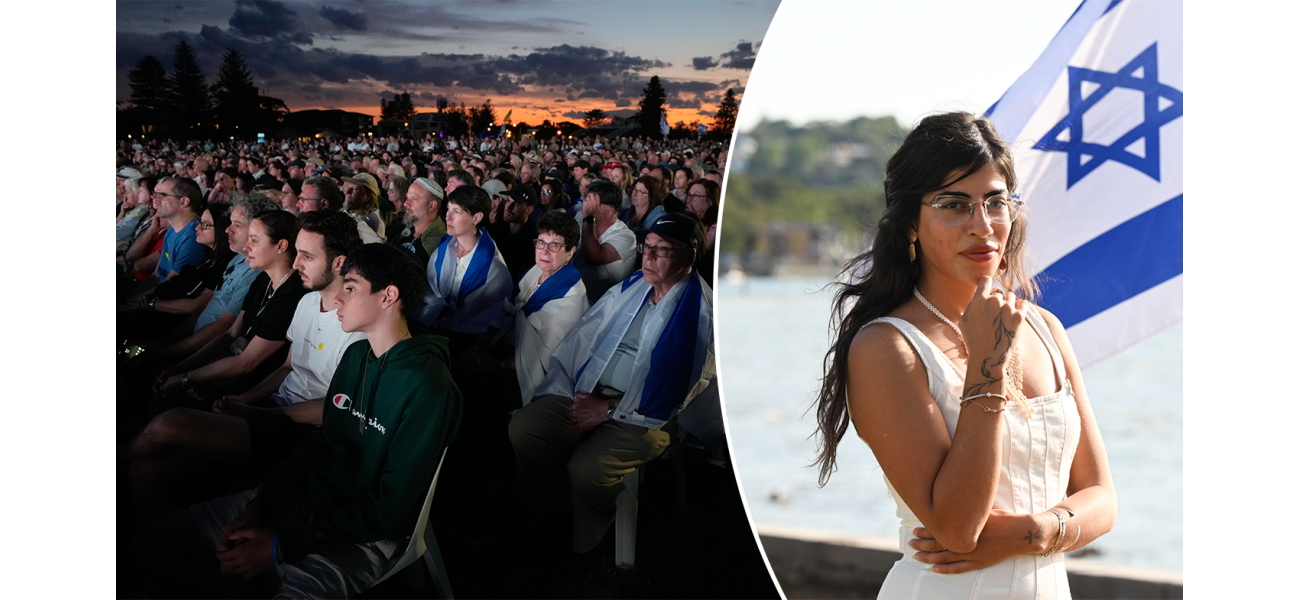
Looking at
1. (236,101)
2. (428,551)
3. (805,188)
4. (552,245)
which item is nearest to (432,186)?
(552,245)

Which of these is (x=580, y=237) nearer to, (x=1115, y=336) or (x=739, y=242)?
(x=739, y=242)

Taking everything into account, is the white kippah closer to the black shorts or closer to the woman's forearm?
the black shorts

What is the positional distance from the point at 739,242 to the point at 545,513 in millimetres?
1128

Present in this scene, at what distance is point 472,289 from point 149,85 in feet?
4.27

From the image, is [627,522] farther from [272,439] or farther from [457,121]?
[457,121]

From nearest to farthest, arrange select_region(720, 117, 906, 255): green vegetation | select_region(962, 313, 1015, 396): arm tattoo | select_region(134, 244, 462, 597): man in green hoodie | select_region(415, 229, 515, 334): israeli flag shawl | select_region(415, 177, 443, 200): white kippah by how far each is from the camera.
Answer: select_region(962, 313, 1015, 396): arm tattoo
select_region(720, 117, 906, 255): green vegetation
select_region(134, 244, 462, 597): man in green hoodie
select_region(415, 229, 515, 334): israeli flag shawl
select_region(415, 177, 443, 200): white kippah

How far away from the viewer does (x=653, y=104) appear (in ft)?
9.27

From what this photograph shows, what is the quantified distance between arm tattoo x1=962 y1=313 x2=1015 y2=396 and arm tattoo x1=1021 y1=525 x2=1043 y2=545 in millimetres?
360

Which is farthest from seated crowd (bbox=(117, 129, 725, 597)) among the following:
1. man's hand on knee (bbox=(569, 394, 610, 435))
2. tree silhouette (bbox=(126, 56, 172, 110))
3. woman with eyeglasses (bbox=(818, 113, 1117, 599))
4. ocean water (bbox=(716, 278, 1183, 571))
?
ocean water (bbox=(716, 278, 1183, 571))

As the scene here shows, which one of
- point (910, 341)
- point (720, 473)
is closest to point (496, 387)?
point (720, 473)

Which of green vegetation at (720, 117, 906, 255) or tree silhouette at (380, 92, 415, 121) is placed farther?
tree silhouette at (380, 92, 415, 121)

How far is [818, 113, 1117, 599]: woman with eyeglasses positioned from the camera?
65.8 inches

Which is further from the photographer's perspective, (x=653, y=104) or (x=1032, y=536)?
(x=653, y=104)

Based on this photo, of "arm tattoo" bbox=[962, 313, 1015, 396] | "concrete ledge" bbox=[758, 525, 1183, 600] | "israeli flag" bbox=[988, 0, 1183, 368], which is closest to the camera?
"arm tattoo" bbox=[962, 313, 1015, 396]
